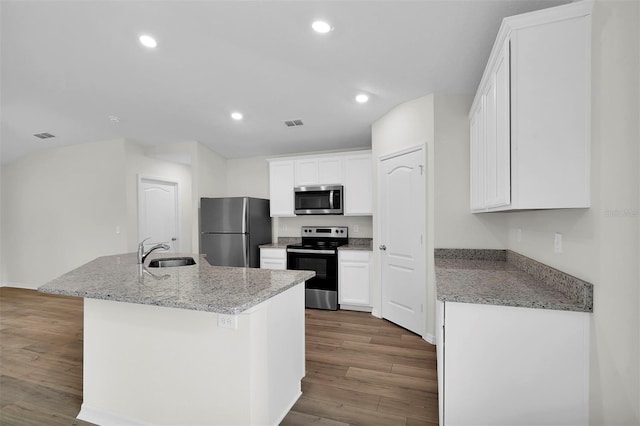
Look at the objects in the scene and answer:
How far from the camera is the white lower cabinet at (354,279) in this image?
Result: 13.3ft

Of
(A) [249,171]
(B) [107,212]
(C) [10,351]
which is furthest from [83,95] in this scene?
(C) [10,351]

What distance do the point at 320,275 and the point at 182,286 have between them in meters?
2.66

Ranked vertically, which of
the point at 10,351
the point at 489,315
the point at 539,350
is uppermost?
the point at 489,315

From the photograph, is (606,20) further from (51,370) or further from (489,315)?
(51,370)

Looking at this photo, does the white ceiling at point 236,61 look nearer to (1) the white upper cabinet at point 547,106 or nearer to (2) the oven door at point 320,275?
(1) the white upper cabinet at point 547,106

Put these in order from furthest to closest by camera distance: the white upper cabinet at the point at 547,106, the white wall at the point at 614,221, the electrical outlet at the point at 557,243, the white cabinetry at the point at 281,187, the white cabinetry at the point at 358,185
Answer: the white cabinetry at the point at 281,187, the white cabinetry at the point at 358,185, the electrical outlet at the point at 557,243, the white upper cabinet at the point at 547,106, the white wall at the point at 614,221

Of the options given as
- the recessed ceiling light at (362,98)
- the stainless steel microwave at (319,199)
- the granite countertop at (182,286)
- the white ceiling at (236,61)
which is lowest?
the granite countertop at (182,286)

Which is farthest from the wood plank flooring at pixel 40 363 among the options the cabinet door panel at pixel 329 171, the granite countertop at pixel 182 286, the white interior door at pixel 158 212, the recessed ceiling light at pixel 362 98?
the recessed ceiling light at pixel 362 98

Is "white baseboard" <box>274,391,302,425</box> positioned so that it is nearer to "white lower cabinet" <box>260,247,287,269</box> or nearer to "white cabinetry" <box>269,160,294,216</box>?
"white lower cabinet" <box>260,247,287,269</box>

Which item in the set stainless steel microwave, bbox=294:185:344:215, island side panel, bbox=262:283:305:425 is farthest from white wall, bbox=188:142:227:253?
island side panel, bbox=262:283:305:425

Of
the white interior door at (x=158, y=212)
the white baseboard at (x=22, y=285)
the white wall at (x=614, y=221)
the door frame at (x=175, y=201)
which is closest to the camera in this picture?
the white wall at (x=614, y=221)

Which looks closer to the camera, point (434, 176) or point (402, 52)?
point (402, 52)

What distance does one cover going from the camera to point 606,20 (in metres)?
1.26

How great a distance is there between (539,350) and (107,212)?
5.72 metres
